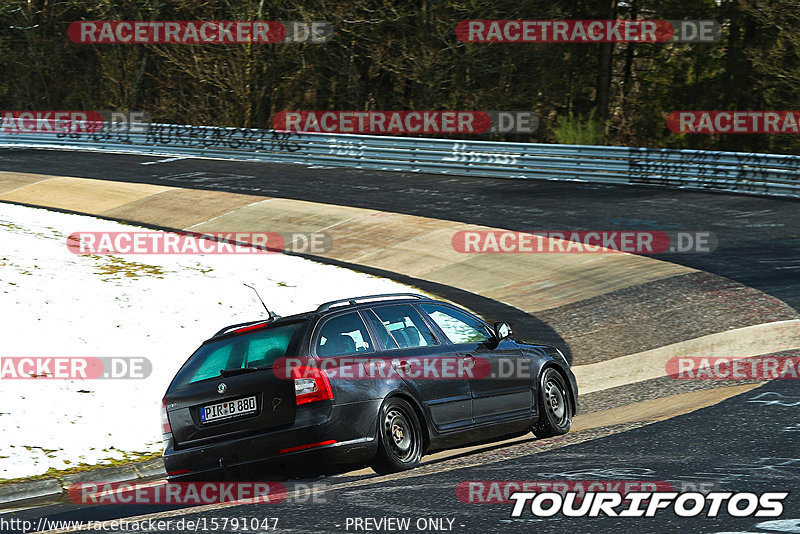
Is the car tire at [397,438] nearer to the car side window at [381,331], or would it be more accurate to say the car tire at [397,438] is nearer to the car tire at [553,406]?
the car side window at [381,331]

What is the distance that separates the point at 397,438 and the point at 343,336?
0.85 metres

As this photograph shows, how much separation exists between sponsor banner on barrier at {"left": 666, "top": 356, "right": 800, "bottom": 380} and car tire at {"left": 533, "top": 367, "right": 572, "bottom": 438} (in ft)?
8.29

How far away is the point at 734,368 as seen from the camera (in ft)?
37.6

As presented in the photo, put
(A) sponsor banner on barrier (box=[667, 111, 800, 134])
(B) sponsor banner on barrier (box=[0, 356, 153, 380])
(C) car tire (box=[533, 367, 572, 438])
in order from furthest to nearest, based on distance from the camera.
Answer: (A) sponsor banner on barrier (box=[667, 111, 800, 134]) < (B) sponsor banner on barrier (box=[0, 356, 153, 380]) < (C) car tire (box=[533, 367, 572, 438])

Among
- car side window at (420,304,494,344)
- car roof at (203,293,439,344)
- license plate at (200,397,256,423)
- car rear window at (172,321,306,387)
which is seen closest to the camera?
license plate at (200,397,256,423)

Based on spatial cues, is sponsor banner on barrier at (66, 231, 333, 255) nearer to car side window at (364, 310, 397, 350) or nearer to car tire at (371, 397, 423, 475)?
car side window at (364, 310, 397, 350)

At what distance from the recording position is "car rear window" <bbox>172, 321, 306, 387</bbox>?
736 cm

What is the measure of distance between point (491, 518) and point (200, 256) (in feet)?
45.7

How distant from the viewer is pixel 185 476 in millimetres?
7418

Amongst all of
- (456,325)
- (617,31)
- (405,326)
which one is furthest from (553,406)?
(617,31)

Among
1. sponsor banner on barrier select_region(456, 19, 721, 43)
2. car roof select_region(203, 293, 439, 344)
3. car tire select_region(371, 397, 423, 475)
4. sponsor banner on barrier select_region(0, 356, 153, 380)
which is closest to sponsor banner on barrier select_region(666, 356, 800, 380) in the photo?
car roof select_region(203, 293, 439, 344)

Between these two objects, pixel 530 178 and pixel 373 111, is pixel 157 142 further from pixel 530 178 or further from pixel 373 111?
pixel 530 178

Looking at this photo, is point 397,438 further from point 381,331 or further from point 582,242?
point 582,242

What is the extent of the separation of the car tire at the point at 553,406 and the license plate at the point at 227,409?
2.88 m
